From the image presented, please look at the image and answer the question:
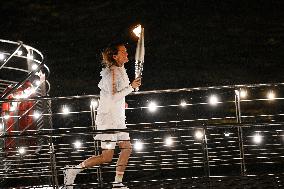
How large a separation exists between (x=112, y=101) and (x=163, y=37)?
449 inches

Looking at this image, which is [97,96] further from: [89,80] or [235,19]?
[235,19]

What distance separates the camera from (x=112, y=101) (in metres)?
4.74

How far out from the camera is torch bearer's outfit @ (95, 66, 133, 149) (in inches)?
185

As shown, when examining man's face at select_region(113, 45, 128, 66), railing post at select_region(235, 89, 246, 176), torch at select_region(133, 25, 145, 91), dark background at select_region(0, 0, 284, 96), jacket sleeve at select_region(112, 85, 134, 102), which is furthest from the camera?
dark background at select_region(0, 0, 284, 96)

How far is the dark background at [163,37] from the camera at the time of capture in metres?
13.1

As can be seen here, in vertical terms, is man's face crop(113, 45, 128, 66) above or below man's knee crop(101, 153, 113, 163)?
above

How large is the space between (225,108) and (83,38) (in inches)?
278

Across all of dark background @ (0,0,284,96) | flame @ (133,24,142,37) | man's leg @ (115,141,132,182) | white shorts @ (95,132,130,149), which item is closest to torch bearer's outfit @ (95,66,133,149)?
white shorts @ (95,132,130,149)

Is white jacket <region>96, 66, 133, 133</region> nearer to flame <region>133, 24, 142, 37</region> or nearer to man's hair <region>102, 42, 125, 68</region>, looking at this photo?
man's hair <region>102, 42, 125, 68</region>

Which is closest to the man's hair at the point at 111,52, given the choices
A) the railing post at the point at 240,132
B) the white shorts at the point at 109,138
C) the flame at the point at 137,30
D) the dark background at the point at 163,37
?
the flame at the point at 137,30

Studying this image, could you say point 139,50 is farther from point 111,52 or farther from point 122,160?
point 122,160

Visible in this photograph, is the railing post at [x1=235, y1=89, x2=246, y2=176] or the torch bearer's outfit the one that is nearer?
the torch bearer's outfit

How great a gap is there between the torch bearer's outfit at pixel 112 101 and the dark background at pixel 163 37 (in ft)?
24.8

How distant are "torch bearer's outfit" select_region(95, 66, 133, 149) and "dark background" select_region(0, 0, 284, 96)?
7.55 meters
